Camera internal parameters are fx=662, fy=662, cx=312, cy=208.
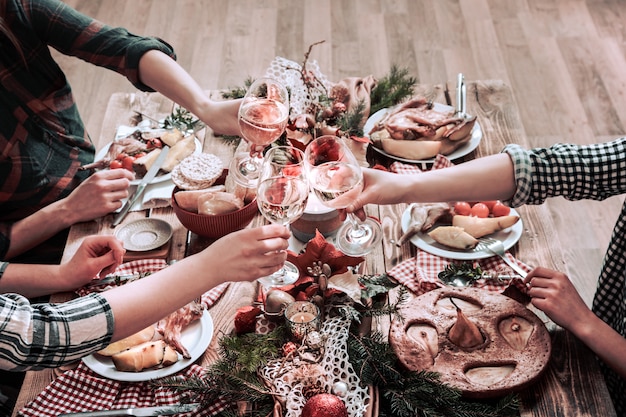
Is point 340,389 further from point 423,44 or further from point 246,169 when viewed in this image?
point 423,44

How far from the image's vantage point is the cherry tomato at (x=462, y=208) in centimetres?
153

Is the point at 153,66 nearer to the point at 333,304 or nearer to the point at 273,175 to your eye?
the point at 273,175

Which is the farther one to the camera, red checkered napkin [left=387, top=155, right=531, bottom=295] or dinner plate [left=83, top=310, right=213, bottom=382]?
red checkered napkin [left=387, top=155, right=531, bottom=295]

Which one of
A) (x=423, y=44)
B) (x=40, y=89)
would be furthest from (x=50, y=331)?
(x=423, y=44)

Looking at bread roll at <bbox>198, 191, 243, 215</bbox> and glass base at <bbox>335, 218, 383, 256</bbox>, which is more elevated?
bread roll at <bbox>198, 191, 243, 215</bbox>

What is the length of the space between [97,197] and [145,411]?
63 cm

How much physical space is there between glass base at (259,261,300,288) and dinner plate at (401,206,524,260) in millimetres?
283

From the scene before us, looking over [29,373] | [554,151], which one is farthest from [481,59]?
[29,373]

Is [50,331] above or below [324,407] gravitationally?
above

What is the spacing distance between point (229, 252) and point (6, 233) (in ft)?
2.70

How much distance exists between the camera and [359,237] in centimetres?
150

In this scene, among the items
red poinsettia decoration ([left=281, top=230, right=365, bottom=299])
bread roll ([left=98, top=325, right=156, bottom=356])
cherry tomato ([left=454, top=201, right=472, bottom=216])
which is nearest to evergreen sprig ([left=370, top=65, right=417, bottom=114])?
cherry tomato ([left=454, top=201, right=472, bottom=216])

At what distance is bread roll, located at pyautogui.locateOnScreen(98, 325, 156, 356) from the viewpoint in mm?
1273

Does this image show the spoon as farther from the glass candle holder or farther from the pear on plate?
the glass candle holder
